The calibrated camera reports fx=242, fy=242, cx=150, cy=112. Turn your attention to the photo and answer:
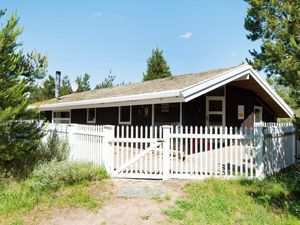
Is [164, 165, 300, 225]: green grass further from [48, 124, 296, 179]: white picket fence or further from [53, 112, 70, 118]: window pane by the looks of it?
[53, 112, 70, 118]: window pane

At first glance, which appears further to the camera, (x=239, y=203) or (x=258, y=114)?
(x=258, y=114)

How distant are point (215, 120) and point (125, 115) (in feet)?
15.6

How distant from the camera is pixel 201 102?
36.4 ft

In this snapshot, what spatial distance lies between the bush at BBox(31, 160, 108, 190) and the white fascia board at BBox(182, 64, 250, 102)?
372cm

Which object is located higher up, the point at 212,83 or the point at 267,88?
the point at 267,88

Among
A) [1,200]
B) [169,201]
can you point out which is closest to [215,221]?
[169,201]

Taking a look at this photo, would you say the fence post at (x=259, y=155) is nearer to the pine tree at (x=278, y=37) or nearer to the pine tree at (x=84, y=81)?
the pine tree at (x=278, y=37)

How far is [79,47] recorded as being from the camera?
65.1ft

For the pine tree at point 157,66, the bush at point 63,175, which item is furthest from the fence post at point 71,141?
the pine tree at point 157,66

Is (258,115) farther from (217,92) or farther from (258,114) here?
(217,92)

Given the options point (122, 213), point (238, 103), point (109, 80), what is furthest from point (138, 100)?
point (109, 80)

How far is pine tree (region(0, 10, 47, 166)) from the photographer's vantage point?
6598mm

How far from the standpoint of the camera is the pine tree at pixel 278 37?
522 centimetres

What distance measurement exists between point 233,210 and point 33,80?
22.7 ft
